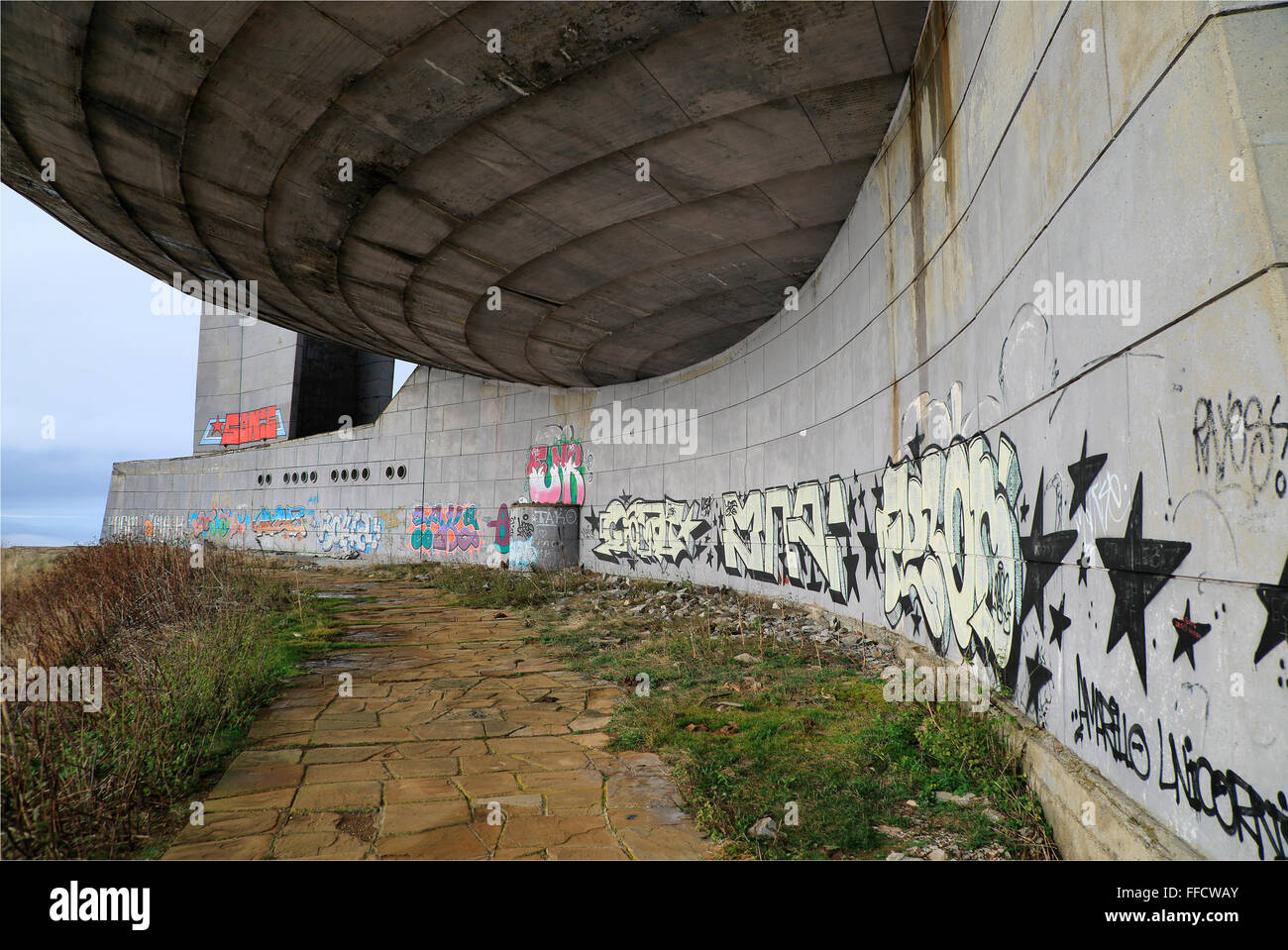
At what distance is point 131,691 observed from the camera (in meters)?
5.04

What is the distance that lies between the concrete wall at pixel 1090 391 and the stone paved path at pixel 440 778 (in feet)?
7.70

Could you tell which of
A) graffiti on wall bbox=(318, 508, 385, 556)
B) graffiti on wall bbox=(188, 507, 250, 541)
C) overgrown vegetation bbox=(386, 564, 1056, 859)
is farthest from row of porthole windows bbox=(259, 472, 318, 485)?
overgrown vegetation bbox=(386, 564, 1056, 859)

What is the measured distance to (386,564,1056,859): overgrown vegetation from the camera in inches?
147

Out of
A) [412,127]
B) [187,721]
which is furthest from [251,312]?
[187,721]

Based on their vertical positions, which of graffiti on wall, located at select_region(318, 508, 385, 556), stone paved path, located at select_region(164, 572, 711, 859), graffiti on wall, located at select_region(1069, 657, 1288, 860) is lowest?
stone paved path, located at select_region(164, 572, 711, 859)

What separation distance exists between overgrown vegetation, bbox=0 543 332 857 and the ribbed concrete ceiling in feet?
18.5

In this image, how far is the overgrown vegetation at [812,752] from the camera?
12.2 feet

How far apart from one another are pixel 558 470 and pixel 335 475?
1179 cm

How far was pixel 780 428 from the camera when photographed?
12.4 metres

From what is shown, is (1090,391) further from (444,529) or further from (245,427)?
(245,427)

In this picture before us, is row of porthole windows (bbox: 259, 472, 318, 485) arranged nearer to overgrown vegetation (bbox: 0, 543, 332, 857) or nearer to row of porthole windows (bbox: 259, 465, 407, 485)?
row of porthole windows (bbox: 259, 465, 407, 485)

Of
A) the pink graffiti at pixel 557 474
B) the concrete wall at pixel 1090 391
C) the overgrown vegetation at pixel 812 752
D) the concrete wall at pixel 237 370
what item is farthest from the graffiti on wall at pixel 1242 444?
the concrete wall at pixel 237 370

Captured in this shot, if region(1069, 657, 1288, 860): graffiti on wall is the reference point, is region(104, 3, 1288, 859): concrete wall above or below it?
above

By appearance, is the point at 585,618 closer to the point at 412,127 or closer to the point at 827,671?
the point at 827,671
